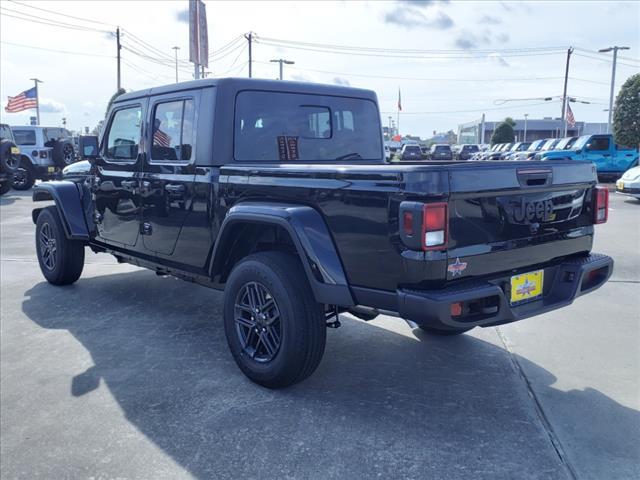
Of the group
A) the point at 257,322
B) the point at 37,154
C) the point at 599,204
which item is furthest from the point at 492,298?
the point at 37,154

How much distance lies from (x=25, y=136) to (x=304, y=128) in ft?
57.8

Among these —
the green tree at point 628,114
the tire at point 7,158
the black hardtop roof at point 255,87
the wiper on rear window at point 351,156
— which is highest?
the green tree at point 628,114

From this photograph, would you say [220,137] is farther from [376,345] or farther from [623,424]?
[623,424]

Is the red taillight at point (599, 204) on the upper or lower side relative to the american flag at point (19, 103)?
lower

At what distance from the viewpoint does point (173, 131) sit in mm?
4527

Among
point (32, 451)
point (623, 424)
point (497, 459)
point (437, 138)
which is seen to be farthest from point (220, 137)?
point (437, 138)

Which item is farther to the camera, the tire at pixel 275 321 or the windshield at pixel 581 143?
the windshield at pixel 581 143

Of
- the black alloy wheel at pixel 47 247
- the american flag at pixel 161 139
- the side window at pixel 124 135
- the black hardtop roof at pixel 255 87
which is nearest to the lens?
the black hardtop roof at pixel 255 87

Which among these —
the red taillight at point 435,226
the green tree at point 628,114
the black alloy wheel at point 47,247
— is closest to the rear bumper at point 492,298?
the red taillight at point 435,226

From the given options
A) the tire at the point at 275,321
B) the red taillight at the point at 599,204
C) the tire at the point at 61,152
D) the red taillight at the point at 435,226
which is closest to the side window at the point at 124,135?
the tire at the point at 275,321

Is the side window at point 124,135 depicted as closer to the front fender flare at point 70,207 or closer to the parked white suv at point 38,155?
the front fender flare at point 70,207

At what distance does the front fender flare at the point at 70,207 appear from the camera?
5.82 metres

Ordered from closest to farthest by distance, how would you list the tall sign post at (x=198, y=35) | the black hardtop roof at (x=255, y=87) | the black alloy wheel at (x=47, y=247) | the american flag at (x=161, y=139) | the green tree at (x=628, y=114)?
the black hardtop roof at (x=255, y=87)
the american flag at (x=161, y=139)
the black alloy wheel at (x=47, y=247)
the green tree at (x=628, y=114)
the tall sign post at (x=198, y=35)

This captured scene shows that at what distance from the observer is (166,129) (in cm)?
464
